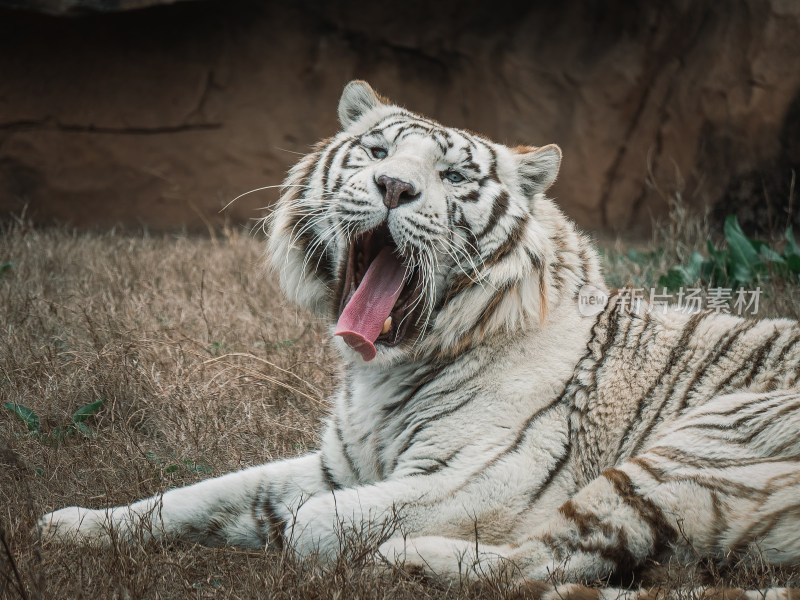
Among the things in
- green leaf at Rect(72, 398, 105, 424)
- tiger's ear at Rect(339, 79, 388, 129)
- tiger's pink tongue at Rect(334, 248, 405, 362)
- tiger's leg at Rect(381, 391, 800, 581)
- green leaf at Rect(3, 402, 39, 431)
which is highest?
tiger's ear at Rect(339, 79, 388, 129)

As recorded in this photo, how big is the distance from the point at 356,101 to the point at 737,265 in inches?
104

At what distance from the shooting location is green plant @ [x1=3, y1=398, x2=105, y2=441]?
9.87 ft

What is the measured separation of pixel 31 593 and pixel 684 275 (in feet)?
12.6

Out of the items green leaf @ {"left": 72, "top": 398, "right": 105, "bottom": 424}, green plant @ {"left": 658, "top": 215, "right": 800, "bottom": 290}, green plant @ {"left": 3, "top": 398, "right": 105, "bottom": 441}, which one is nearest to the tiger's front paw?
green plant @ {"left": 3, "top": 398, "right": 105, "bottom": 441}

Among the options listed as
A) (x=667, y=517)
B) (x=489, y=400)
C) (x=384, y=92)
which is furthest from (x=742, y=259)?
(x=384, y=92)

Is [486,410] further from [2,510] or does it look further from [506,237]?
[2,510]

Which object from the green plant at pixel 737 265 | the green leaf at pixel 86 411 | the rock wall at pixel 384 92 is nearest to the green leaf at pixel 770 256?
the green plant at pixel 737 265

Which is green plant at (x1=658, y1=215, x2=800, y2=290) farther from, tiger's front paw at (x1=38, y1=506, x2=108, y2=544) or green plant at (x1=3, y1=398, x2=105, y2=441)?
tiger's front paw at (x1=38, y1=506, x2=108, y2=544)

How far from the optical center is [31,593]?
1.85 m

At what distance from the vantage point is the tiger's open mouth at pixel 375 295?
8.48 ft

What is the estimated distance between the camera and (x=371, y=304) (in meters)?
2.64

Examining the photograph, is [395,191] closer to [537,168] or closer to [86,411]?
[537,168]

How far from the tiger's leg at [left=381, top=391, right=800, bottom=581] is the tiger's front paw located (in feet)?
2.56

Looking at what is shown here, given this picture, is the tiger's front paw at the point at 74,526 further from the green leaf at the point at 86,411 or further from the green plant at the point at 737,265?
the green plant at the point at 737,265
